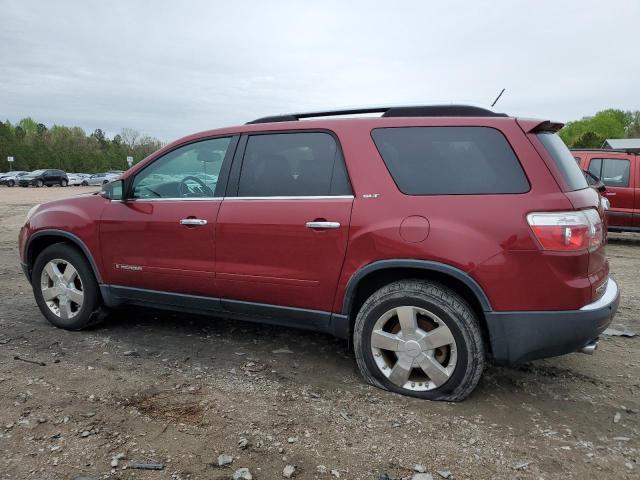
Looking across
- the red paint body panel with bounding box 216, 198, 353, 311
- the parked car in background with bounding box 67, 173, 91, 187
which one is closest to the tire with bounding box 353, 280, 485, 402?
the red paint body panel with bounding box 216, 198, 353, 311

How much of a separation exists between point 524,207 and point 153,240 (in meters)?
2.71

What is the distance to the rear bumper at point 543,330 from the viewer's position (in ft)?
9.05

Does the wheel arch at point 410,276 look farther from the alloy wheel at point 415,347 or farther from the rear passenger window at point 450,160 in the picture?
the rear passenger window at point 450,160

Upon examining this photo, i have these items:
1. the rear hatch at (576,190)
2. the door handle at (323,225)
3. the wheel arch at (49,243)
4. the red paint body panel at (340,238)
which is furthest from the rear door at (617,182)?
the wheel arch at (49,243)

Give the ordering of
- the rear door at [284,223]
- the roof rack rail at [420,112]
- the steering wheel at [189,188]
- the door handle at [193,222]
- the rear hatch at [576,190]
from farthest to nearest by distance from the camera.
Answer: the steering wheel at [189,188] → the door handle at [193,222] → the rear door at [284,223] → the roof rack rail at [420,112] → the rear hatch at [576,190]

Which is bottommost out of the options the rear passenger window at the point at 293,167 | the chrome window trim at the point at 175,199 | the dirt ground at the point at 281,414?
the dirt ground at the point at 281,414

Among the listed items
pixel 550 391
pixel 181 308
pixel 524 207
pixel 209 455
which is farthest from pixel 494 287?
pixel 181 308

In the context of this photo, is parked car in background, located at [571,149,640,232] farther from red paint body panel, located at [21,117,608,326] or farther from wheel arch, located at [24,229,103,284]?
wheel arch, located at [24,229,103,284]

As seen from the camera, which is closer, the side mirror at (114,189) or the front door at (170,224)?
the front door at (170,224)

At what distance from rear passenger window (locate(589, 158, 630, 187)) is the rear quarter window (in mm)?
7513

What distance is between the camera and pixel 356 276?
10.3 feet

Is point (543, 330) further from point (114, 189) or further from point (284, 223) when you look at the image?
point (114, 189)

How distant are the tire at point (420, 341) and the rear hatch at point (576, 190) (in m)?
0.75

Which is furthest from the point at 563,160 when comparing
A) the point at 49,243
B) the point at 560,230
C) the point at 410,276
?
the point at 49,243
